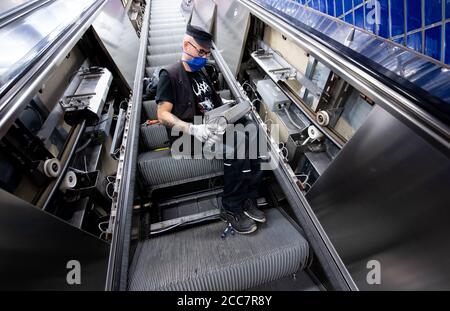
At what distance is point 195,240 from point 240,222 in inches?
15.5

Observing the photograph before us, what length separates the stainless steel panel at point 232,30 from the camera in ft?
11.1

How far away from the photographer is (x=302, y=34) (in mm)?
1763

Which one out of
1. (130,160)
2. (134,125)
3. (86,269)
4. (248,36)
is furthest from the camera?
(248,36)

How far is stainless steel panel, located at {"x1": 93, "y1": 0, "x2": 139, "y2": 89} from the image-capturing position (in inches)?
123

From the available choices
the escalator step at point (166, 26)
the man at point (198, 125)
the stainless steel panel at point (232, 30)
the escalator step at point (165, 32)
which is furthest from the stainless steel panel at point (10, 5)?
the escalator step at point (166, 26)

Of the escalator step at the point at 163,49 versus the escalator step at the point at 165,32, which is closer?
the escalator step at the point at 163,49

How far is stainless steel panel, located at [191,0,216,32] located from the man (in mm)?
3024

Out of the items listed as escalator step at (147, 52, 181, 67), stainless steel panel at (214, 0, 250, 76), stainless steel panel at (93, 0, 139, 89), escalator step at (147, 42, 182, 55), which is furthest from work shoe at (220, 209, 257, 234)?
escalator step at (147, 42, 182, 55)

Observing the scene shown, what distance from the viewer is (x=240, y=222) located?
1758mm

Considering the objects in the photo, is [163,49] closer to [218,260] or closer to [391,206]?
[218,260]

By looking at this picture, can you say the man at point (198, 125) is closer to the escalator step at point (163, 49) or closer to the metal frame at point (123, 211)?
the metal frame at point (123, 211)

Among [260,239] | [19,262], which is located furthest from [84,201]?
[260,239]
